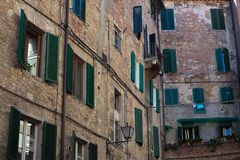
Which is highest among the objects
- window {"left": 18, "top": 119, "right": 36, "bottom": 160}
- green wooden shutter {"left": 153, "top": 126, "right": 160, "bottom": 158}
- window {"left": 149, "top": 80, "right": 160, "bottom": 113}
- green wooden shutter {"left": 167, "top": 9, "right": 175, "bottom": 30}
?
green wooden shutter {"left": 167, "top": 9, "right": 175, "bottom": 30}

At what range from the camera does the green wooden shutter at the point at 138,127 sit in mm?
19375

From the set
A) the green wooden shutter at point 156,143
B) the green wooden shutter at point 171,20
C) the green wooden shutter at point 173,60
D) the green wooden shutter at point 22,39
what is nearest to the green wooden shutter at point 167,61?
the green wooden shutter at point 173,60

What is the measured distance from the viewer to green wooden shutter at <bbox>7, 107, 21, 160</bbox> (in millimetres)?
10438

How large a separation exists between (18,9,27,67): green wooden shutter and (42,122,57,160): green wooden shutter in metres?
1.70

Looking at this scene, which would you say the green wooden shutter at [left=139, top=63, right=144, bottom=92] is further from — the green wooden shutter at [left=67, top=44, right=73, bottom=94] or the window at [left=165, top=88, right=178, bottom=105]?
the green wooden shutter at [left=67, top=44, right=73, bottom=94]

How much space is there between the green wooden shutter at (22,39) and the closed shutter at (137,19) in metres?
9.86

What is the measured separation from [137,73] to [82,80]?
20.5 feet

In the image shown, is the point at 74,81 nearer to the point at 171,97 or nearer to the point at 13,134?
the point at 13,134

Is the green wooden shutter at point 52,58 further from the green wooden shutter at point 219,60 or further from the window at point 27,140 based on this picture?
the green wooden shutter at point 219,60

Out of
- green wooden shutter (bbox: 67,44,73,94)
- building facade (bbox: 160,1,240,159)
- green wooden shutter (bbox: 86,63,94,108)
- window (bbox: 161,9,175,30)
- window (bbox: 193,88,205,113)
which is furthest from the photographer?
window (bbox: 161,9,175,30)

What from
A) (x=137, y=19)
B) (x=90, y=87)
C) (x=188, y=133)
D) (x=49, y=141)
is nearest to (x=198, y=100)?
(x=188, y=133)

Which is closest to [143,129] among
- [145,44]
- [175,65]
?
[145,44]

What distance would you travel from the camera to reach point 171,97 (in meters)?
28.1

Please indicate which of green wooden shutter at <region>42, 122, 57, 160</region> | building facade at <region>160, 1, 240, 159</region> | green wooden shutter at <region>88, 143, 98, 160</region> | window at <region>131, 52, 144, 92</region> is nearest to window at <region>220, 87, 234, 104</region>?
building facade at <region>160, 1, 240, 159</region>
